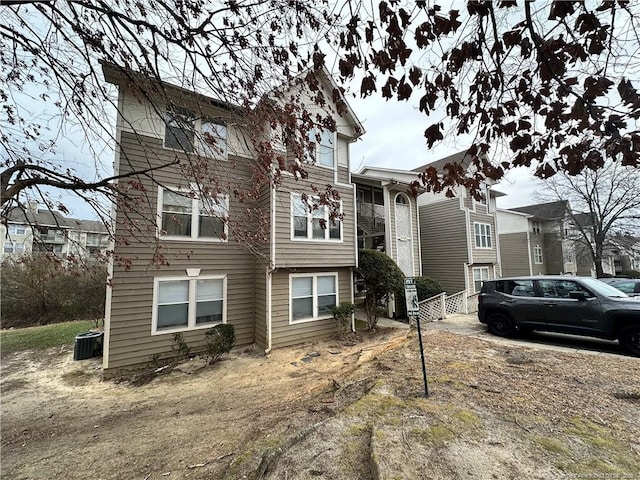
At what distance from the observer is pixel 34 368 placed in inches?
313

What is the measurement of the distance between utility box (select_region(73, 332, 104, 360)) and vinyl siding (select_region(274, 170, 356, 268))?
6265 mm

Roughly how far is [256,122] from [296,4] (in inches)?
52.6

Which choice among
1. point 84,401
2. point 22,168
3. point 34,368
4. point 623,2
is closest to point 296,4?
point 623,2

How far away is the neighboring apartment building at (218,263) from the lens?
750 cm

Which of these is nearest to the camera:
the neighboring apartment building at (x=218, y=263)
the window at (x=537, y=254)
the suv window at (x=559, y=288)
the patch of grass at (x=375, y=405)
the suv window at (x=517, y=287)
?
the patch of grass at (x=375, y=405)

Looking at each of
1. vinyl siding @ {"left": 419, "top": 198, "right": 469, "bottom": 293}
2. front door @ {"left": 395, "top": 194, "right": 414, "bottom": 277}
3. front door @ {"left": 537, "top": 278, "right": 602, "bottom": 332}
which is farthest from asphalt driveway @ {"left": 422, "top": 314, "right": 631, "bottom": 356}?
vinyl siding @ {"left": 419, "top": 198, "right": 469, "bottom": 293}

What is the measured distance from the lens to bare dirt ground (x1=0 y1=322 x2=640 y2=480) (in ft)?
8.32

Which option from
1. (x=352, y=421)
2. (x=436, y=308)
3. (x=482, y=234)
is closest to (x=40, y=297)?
(x=352, y=421)

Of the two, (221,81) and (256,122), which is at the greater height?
(221,81)

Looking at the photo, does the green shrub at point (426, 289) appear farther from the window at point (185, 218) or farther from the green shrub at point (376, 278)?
the window at point (185, 218)

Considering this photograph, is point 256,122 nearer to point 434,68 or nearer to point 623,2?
point 434,68

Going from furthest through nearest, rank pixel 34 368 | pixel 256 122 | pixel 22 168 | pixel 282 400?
1. pixel 34 368
2. pixel 282 400
3. pixel 256 122
4. pixel 22 168

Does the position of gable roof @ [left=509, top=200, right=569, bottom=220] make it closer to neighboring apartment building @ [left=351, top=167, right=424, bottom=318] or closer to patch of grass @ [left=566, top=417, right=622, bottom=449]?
neighboring apartment building @ [left=351, top=167, right=424, bottom=318]

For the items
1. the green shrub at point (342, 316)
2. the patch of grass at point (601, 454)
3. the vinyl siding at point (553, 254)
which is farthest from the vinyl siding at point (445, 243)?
the vinyl siding at point (553, 254)
